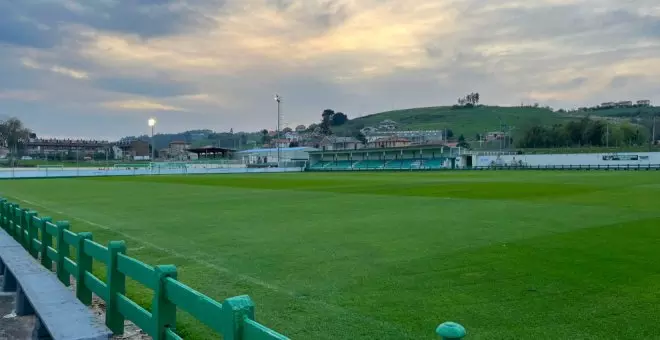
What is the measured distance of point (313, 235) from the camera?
12.9 metres

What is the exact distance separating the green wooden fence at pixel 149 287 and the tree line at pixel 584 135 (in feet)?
412

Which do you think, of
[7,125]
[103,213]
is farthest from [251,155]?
[103,213]

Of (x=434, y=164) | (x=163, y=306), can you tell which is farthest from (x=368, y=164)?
(x=163, y=306)

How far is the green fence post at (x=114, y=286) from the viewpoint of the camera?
5.68 meters

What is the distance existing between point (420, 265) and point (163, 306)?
5.51m

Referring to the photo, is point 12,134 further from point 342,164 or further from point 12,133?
point 342,164

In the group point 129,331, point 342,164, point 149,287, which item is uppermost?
point 149,287

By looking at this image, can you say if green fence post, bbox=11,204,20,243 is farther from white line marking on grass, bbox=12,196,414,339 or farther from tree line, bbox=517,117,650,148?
tree line, bbox=517,117,650,148

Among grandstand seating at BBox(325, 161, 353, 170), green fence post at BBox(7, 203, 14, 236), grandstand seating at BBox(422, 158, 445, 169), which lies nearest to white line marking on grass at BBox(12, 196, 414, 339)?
green fence post at BBox(7, 203, 14, 236)

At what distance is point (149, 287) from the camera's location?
15.5ft

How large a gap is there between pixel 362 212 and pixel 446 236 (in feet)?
20.8

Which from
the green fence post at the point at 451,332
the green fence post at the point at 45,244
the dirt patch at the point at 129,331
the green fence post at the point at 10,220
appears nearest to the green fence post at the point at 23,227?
the green fence post at the point at 10,220

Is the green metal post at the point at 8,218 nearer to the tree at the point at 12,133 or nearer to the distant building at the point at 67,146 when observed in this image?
→ the tree at the point at 12,133

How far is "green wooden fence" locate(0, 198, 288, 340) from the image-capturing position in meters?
3.19
